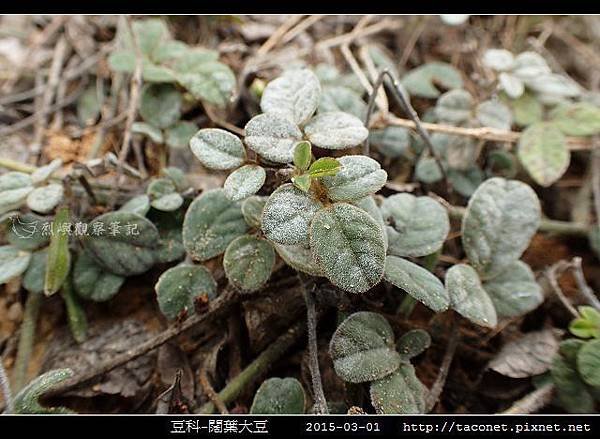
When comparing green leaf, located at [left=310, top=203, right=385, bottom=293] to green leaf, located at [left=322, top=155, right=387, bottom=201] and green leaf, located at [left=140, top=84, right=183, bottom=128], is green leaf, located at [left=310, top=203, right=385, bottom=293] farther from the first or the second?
green leaf, located at [left=140, top=84, right=183, bottom=128]

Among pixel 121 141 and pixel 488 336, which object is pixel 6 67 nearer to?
pixel 121 141

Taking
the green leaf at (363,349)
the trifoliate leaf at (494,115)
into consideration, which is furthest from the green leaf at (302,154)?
the trifoliate leaf at (494,115)

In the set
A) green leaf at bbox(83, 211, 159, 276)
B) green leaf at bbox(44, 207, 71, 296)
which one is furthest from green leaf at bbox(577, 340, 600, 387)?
green leaf at bbox(44, 207, 71, 296)

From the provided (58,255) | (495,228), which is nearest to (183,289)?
(58,255)

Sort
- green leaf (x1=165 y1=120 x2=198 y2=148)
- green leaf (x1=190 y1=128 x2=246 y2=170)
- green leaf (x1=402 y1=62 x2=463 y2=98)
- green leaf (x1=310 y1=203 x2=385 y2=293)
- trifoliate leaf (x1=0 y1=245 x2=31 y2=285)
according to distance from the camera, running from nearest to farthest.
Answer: green leaf (x1=310 y1=203 x2=385 y2=293) → green leaf (x1=190 y1=128 x2=246 y2=170) → trifoliate leaf (x1=0 y1=245 x2=31 y2=285) → green leaf (x1=165 y1=120 x2=198 y2=148) → green leaf (x1=402 y1=62 x2=463 y2=98)

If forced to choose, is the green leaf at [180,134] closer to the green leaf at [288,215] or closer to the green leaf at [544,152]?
the green leaf at [288,215]
